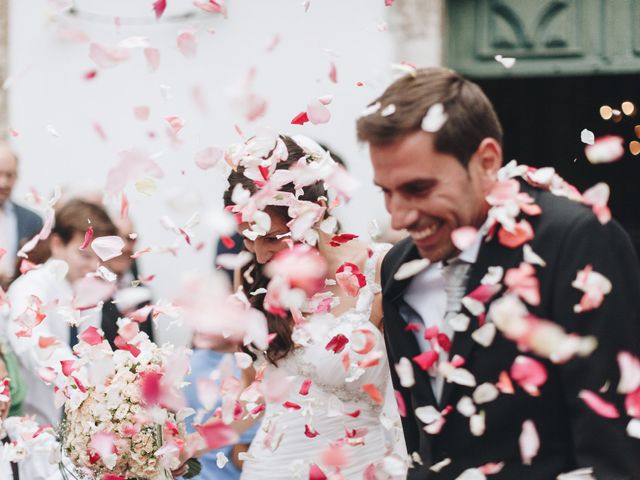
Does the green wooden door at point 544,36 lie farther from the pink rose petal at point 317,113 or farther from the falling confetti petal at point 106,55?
the falling confetti petal at point 106,55

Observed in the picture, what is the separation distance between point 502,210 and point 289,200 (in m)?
0.79

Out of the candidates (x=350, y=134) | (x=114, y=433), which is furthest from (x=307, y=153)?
(x=350, y=134)

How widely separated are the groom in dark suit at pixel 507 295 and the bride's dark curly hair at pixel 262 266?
750 mm

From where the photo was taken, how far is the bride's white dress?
2.90 m

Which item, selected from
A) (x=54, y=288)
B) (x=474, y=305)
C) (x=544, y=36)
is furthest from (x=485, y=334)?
(x=544, y=36)

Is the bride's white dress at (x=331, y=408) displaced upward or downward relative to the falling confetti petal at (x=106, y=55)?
downward

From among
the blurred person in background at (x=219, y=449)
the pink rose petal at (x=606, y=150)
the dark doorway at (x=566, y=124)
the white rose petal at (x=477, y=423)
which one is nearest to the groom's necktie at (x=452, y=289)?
the white rose petal at (x=477, y=423)

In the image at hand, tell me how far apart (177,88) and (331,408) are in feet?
10.9

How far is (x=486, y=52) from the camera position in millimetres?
5656

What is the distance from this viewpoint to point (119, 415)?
8.58ft

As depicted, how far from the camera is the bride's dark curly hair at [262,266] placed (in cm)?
279

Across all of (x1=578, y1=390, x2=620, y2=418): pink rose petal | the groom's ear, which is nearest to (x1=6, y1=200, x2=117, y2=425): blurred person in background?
the groom's ear

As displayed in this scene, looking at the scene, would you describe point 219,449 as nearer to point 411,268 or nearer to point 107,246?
point 107,246

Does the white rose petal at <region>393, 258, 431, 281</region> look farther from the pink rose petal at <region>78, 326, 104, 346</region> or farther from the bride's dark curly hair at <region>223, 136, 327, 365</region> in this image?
the pink rose petal at <region>78, 326, 104, 346</region>
